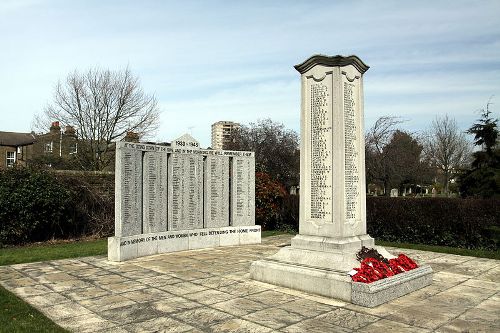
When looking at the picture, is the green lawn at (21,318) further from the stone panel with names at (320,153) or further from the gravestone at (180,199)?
the stone panel with names at (320,153)

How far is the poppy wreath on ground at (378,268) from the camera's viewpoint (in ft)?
20.2

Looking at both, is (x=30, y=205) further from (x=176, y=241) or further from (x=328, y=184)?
(x=328, y=184)

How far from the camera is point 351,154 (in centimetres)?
720

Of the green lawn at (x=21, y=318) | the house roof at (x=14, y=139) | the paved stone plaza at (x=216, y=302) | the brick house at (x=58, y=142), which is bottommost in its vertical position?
the paved stone plaza at (x=216, y=302)

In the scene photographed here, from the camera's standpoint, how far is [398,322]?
16.9ft

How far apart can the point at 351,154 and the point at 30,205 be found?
383 inches

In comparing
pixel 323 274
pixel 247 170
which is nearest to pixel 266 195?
pixel 247 170

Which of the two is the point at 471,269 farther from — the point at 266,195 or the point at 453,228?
the point at 266,195

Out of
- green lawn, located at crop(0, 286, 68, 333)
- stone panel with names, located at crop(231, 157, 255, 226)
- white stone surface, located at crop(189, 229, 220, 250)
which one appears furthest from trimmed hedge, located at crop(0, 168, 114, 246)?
green lawn, located at crop(0, 286, 68, 333)

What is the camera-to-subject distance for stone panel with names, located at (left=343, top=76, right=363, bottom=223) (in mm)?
7047

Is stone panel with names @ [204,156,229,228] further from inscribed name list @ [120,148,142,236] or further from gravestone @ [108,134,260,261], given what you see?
inscribed name list @ [120,148,142,236]

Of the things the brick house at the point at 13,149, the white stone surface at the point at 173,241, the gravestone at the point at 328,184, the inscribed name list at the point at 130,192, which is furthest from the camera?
the brick house at the point at 13,149

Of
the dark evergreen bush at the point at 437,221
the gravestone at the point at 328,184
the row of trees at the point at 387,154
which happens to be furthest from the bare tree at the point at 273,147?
the gravestone at the point at 328,184

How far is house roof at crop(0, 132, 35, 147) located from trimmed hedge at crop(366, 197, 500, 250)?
137ft
